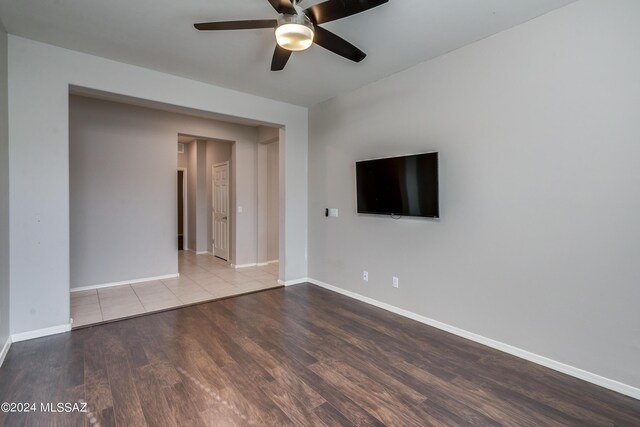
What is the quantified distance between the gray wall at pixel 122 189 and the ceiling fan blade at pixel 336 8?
12.8ft

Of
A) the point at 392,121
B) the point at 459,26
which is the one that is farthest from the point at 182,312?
the point at 459,26

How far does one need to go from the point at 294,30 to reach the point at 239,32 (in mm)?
980

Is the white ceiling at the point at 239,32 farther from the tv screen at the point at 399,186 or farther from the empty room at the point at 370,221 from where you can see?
the tv screen at the point at 399,186

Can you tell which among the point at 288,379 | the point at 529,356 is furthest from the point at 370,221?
the point at 288,379

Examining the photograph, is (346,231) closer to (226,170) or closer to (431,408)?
(431,408)

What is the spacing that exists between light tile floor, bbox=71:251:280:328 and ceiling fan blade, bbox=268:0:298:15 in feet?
11.0

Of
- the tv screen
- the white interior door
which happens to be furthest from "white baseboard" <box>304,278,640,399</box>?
the white interior door

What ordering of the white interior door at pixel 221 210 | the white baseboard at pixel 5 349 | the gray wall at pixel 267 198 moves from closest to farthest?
1. the white baseboard at pixel 5 349
2. the gray wall at pixel 267 198
3. the white interior door at pixel 221 210

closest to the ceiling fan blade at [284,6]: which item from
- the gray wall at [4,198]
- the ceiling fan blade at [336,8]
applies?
the ceiling fan blade at [336,8]

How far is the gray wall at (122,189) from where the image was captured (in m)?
4.30

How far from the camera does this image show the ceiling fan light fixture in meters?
1.87

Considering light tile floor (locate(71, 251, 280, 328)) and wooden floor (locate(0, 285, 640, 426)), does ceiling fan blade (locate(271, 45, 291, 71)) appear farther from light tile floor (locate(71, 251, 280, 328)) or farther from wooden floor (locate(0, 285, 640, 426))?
light tile floor (locate(71, 251, 280, 328))

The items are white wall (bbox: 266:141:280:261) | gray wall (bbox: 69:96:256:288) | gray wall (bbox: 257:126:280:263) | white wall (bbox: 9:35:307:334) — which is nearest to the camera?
white wall (bbox: 9:35:307:334)

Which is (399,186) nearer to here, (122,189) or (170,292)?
A: (170,292)
